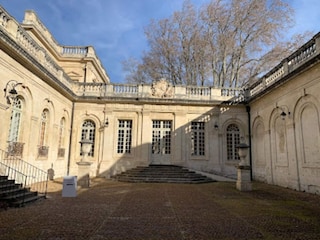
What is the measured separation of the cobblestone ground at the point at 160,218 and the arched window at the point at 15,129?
263cm

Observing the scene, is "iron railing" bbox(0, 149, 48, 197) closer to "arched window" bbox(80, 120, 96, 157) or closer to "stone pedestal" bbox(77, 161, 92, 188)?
"stone pedestal" bbox(77, 161, 92, 188)

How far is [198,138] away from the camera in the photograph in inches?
546

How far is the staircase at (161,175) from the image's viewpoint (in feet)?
36.7

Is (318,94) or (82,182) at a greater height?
(318,94)

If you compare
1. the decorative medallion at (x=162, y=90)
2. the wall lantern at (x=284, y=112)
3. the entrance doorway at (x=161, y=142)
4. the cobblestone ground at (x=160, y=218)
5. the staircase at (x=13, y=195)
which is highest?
the decorative medallion at (x=162, y=90)

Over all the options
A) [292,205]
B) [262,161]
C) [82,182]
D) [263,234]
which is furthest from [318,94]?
[82,182]

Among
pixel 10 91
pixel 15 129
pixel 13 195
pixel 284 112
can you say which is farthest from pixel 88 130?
pixel 284 112

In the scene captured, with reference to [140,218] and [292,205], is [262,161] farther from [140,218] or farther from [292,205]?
[140,218]

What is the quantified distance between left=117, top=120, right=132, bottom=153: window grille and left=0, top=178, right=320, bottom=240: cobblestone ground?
6.57 meters

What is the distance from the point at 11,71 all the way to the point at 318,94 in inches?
419

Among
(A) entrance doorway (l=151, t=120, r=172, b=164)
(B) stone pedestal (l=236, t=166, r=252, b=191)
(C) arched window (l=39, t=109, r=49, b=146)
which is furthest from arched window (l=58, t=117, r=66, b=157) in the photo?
(B) stone pedestal (l=236, t=166, r=252, b=191)

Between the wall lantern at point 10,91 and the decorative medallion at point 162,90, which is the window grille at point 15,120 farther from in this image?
the decorative medallion at point 162,90

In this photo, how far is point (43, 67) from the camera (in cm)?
957

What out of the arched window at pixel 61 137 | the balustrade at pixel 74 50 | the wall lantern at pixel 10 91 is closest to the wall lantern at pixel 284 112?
the wall lantern at pixel 10 91
